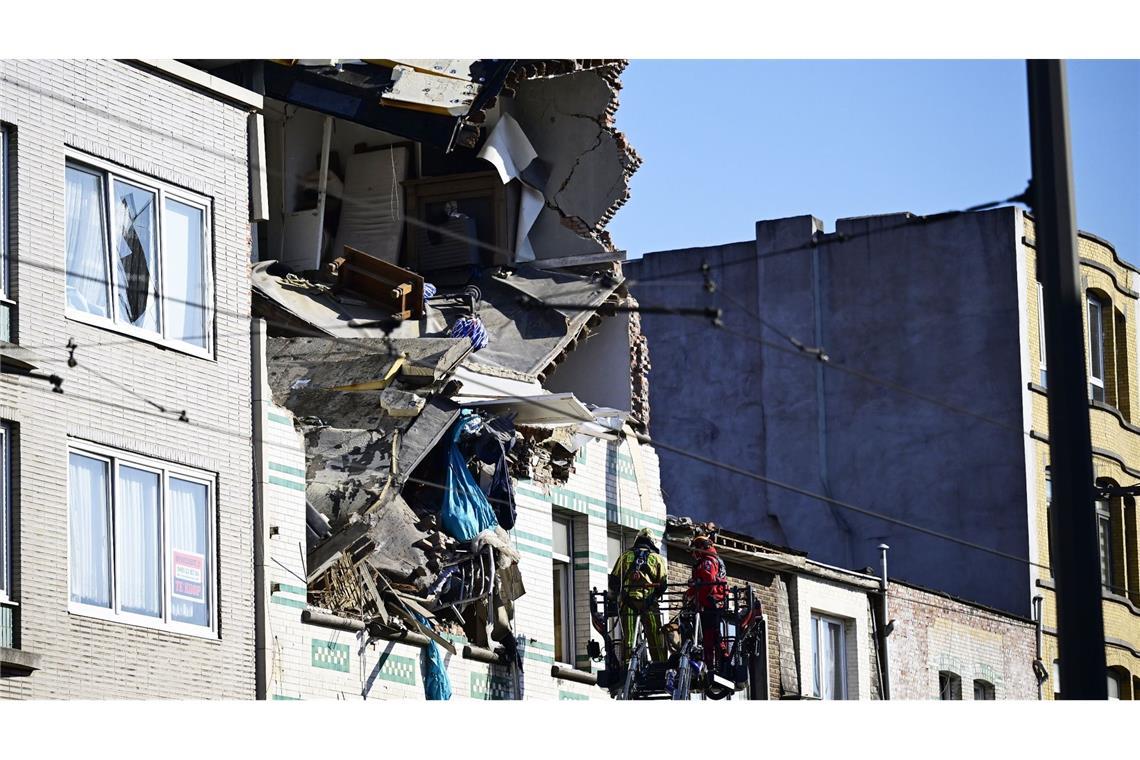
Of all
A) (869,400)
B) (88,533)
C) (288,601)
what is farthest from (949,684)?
(88,533)

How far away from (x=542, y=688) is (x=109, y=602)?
26.7 ft

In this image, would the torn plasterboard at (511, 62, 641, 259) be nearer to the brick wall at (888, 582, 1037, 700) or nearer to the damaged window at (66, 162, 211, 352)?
the brick wall at (888, 582, 1037, 700)

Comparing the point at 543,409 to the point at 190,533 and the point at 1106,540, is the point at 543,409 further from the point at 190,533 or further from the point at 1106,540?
the point at 1106,540

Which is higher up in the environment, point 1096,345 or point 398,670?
point 1096,345

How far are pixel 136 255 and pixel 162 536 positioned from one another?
2.64 metres

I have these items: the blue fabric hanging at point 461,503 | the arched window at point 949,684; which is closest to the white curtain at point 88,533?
the blue fabric hanging at point 461,503

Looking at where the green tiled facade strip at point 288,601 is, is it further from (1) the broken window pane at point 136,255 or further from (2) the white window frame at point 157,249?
(1) the broken window pane at point 136,255

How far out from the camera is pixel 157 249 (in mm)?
23062

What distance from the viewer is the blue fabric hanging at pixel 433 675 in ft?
84.8

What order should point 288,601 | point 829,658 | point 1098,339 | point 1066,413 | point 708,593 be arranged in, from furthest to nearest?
1. point 1098,339
2. point 829,658
3. point 708,593
4. point 288,601
5. point 1066,413

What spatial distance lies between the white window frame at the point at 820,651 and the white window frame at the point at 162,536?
1417 cm

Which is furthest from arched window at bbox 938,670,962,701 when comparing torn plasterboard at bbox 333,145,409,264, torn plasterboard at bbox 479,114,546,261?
torn plasterboard at bbox 333,145,409,264

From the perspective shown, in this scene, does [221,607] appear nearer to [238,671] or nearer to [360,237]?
[238,671]

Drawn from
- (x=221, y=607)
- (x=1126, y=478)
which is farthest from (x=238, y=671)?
(x=1126, y=478)
